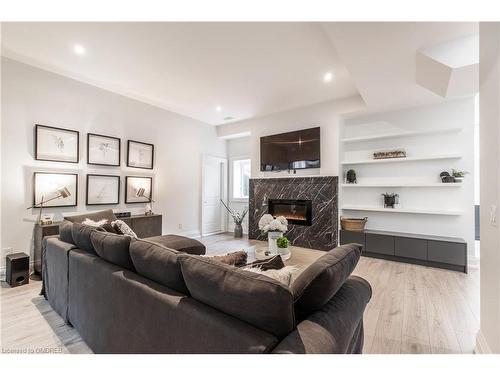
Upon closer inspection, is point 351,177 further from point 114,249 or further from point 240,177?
point 114,249

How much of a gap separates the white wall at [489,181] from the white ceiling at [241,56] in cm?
80

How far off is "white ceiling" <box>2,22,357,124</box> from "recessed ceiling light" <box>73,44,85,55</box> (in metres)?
0.06

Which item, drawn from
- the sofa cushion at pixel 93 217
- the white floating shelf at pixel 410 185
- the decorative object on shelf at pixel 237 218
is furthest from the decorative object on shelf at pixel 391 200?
the sofa cushion at pixel 93 217

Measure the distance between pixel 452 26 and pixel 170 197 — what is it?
503 centimetres

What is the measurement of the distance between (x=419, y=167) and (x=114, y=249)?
466cm

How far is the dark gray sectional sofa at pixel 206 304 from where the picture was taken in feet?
2.94

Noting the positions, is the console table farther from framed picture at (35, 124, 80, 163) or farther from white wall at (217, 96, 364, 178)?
white wall at (217, 96, 364, 178)

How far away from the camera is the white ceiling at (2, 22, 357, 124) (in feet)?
8.50

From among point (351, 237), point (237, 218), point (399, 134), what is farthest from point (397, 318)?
point (237, 218)

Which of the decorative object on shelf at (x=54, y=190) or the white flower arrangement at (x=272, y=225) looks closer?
the white flower arrangement at (x=272, y=225)

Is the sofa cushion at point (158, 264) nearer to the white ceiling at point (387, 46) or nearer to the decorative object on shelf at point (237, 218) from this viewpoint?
the white ceiling at point (387, 46)

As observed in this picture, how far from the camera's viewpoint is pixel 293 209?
5.11 meters
